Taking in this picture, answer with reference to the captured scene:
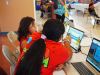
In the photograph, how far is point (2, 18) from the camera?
12.6ft

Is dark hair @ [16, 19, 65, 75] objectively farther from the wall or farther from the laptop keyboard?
the wall

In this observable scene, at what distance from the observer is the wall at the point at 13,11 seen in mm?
3744

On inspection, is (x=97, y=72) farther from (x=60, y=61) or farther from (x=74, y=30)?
(x=74, y=30)

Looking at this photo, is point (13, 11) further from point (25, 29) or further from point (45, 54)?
point (45, 54)

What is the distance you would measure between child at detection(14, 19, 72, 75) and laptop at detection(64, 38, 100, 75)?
0.36 feet

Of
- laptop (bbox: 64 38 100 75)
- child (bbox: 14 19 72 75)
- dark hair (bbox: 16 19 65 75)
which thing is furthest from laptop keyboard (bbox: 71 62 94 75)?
dark hair (bbox: 16 19 65 75)

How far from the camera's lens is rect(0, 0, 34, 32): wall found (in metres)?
3.74

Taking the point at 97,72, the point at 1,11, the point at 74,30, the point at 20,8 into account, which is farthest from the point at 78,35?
the point at 1,11

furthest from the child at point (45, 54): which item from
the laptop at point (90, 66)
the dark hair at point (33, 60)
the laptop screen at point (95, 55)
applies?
the laptop screen at point (95, 55)

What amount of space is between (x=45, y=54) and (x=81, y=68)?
40 centimetres

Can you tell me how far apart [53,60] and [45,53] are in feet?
0.31

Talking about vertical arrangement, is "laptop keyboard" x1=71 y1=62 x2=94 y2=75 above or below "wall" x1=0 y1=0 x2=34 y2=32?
below

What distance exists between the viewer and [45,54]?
2.71 ft

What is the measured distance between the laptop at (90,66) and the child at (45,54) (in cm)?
11
